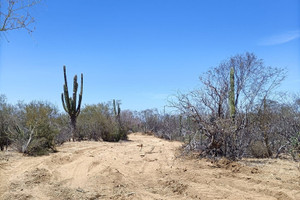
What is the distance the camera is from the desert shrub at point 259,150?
1298cm

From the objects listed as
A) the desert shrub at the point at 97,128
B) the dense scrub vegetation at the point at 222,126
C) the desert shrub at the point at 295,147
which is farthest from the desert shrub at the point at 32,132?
the desert shrub at the point at 295,147

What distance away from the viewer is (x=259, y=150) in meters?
13.0

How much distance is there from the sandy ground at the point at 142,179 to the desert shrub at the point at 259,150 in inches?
108

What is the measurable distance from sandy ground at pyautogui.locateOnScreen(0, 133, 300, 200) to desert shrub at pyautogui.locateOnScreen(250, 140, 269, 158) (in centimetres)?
274

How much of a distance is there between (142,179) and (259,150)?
7090 millimetres

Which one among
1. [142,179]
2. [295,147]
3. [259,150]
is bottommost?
[142,179]

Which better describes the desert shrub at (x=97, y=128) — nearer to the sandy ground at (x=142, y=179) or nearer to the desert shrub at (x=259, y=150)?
the sandy ground at (x=142, y=179)

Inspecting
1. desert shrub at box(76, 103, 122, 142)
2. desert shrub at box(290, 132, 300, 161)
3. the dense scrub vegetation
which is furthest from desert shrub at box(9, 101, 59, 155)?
desert shrub at box(290, 132, 300, 161)

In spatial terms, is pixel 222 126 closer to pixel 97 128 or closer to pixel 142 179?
pixel 142 179

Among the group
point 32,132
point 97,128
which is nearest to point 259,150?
point 32,132

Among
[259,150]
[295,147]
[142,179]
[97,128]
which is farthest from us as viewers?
[97,128]

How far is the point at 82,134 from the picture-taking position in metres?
22.8

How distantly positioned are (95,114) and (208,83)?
14.0m

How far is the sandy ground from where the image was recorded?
668 centimetres
